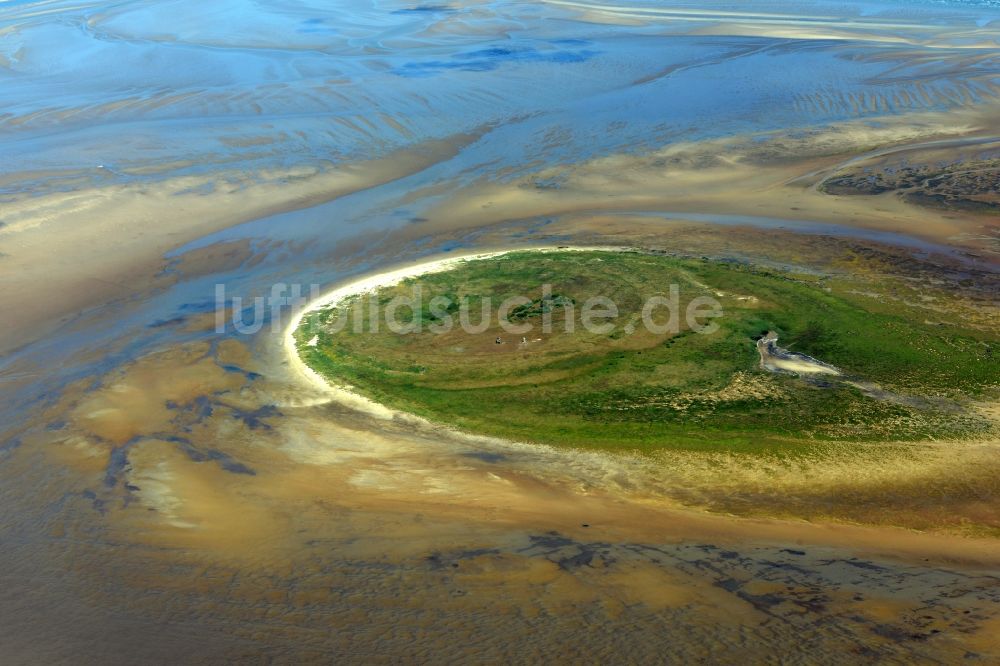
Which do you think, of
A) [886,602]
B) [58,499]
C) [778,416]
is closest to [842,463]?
[778,416]

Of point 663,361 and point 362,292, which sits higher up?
point 362,292

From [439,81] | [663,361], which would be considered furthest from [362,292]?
[439,81]

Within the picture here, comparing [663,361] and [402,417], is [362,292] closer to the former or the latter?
[402,417]

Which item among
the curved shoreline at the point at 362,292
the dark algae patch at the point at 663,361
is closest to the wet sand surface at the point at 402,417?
the curved shoreline at the point at 362,292

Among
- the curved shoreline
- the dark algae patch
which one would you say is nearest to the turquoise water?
the curved shoreline

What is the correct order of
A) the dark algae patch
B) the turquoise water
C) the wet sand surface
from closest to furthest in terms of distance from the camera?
1. the wet sand surface
2. the dark algae patch
3. the turquoise water

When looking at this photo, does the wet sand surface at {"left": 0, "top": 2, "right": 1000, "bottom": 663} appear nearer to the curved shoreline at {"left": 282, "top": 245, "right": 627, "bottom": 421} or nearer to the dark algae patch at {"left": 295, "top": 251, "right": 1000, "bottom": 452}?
the curved shoreline at {"left": 282, "top": 245, "right": 627, "bottom": 421}
